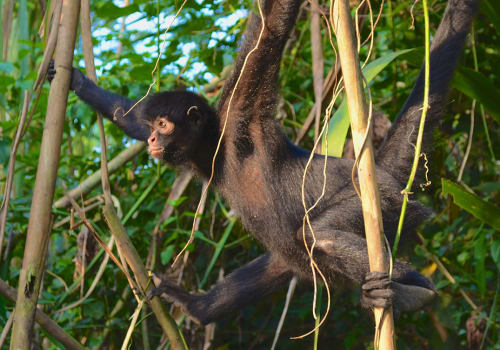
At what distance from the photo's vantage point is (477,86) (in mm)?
5215

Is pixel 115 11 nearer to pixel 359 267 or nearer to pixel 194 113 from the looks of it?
pixel 194 113

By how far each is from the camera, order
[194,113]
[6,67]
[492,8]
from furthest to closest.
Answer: [492,8]
[194,113]
[6,67]

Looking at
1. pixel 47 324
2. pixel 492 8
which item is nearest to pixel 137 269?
pixel 47 324

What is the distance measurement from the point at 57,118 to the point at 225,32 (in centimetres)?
404

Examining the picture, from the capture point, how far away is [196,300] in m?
5.66

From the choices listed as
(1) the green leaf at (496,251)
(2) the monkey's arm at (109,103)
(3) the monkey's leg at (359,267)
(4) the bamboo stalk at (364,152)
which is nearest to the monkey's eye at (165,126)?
(2) the monkey's arm at (109,103)

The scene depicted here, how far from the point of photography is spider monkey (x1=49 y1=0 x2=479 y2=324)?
4.38 m

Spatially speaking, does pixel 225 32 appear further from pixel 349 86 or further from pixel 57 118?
pixel 349 86

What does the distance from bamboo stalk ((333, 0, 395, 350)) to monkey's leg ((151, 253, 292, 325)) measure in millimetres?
3303

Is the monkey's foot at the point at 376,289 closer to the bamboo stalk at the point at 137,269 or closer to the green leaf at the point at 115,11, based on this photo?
the bamboo stalk at the point at 137,269

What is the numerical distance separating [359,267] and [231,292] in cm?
178

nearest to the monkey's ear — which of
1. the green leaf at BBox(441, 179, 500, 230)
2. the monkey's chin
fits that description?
the monkey's chin

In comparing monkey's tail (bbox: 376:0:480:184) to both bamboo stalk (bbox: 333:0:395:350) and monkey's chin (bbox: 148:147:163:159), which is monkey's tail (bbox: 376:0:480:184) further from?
bamboo stalk (bbox: 333:0:395:350)

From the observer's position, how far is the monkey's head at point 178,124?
5148 millimetres
